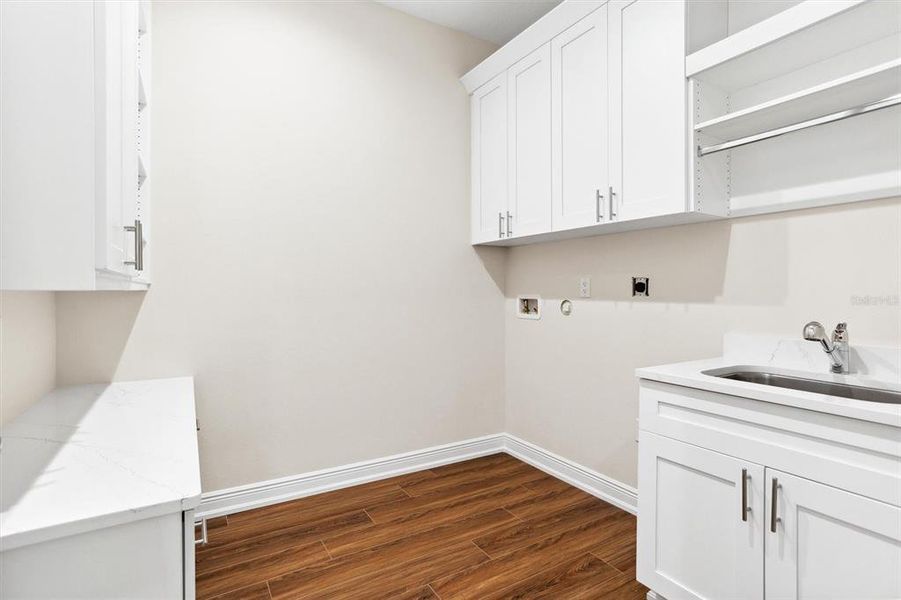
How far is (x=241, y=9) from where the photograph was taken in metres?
2.54

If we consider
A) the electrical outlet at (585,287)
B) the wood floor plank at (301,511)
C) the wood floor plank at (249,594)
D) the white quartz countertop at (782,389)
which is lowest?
the wood floor plank at (249,594)

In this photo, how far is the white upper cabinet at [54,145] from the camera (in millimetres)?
954

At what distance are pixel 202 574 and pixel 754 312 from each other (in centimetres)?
258

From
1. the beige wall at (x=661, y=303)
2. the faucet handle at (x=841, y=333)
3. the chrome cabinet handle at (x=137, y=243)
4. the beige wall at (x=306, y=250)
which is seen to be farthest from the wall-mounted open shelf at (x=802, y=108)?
the chrome cabinet handle at (x=137, y=243)

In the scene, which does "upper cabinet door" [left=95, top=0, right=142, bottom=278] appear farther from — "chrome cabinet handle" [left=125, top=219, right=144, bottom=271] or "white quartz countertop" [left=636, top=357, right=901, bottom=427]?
"white quartz countertop" [left=636, top=357, right=901, bottom=427]

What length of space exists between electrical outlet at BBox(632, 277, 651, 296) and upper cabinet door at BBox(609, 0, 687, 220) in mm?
445

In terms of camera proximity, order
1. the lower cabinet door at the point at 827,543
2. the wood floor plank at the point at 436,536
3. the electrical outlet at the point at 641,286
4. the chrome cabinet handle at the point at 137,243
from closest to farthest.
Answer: the lower cabinet door at the point at 827,543, the chrome cabinet handle at the point at 137,243, the wood floor plank at the point at 436,536, the electrical outlet at the point at 641,286

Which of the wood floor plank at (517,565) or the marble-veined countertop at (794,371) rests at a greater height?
the marble-veined countertop at (794,371)

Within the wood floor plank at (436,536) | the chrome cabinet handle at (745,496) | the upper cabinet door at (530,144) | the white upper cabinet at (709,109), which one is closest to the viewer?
the chrome cabinet handle at (745,496)

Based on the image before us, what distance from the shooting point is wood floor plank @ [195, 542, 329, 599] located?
6.29ft

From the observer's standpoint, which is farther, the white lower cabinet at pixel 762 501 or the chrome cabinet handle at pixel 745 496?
the chrome cabinet handle at pixel 745 496

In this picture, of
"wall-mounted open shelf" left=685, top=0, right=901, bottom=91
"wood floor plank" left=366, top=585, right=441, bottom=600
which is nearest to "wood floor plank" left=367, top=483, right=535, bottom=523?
"wood floor plank" left=366, top=585, right=441, bottom=600

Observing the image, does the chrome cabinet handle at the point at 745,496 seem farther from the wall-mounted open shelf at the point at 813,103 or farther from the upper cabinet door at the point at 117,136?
the upper cabinet door at the point at 117,136

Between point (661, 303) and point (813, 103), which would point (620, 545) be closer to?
point (661, 303)
